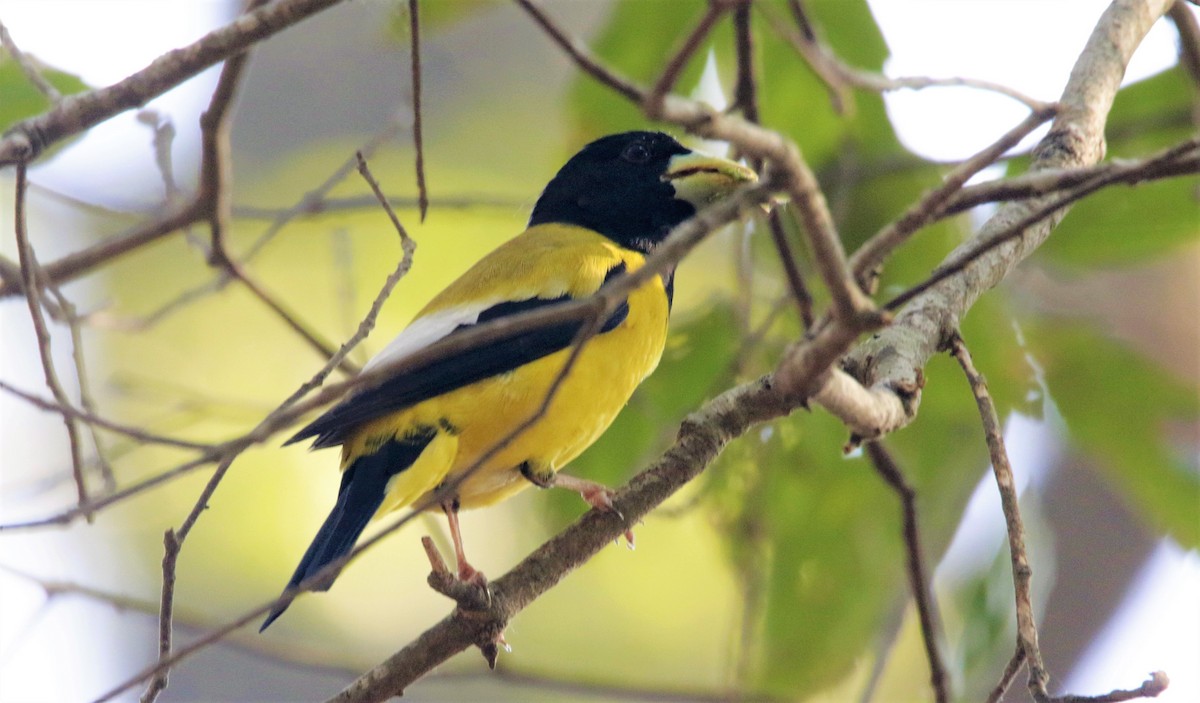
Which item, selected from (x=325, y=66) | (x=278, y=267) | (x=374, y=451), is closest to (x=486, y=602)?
(x=374, y=451)

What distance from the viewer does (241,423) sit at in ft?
13.2

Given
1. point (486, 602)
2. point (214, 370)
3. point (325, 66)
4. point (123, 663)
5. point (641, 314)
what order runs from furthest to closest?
point (325, 66) → point (214, 370) → point (123, 663) → point (641, 314) → point (486, 602)

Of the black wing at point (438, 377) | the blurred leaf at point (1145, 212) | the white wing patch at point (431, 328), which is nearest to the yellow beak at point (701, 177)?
the black wing at point (438, 377)

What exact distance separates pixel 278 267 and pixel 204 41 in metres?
4.41

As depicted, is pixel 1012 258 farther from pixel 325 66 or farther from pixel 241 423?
pixel 325 66

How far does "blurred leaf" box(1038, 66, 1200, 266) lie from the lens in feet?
10.2

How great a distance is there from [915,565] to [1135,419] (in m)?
1.27

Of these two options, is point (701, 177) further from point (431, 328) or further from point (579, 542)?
point (579, 542)

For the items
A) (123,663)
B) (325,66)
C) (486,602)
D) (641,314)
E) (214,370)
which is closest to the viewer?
(486,602)

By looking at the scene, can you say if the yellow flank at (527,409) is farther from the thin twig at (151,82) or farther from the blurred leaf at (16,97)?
the blurred leaf at (16,97)

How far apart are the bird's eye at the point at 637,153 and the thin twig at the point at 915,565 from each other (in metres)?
2.05

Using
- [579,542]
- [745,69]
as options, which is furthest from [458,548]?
[745,69]

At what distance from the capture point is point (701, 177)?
13.0ft

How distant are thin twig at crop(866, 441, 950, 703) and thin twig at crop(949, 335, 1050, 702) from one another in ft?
0.57
